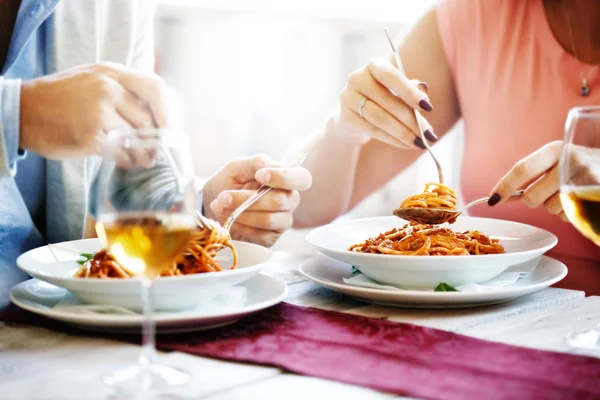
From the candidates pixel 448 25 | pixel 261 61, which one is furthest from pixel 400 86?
pixel 261 61

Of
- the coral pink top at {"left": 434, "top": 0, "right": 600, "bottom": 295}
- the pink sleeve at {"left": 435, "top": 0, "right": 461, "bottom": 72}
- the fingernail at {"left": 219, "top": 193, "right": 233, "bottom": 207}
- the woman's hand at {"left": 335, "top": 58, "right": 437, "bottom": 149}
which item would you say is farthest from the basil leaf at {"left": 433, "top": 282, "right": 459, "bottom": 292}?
the pink sleeve at {"left": 435, "top": 0, "right": 461, "bottom": 72}

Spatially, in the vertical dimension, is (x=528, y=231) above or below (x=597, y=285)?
above

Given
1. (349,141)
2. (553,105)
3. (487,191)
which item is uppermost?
(553,105)

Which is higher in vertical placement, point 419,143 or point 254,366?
point 419,143

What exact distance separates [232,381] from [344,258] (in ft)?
1.32

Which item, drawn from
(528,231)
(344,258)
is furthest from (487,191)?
(344,258)

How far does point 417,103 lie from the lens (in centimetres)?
138

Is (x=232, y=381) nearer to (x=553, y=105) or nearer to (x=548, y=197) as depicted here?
(x=548, y=197)

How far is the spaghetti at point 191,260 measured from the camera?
944mm

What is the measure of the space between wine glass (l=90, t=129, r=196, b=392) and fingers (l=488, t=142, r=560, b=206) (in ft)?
2.17

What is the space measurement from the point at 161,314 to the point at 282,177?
0.53m

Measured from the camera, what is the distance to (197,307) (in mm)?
942

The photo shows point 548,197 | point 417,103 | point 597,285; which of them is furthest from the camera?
point 597,285

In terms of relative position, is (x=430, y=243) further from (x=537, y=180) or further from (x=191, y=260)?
(x=191, y=260)
